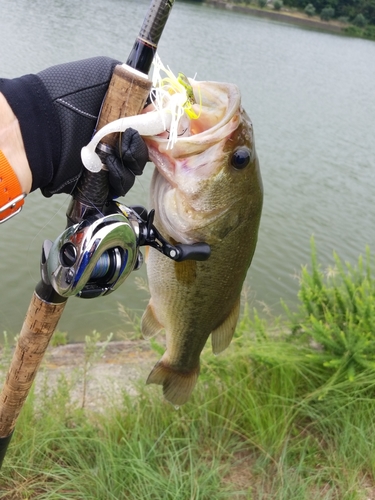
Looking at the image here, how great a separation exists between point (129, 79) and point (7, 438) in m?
1.55

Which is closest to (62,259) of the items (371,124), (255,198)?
(255,198)

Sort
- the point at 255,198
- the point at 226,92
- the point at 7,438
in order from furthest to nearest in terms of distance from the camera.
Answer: the point at 7,438
the point at 255,198
the point at 226,92

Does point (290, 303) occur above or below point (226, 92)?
below

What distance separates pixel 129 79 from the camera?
4.90ft

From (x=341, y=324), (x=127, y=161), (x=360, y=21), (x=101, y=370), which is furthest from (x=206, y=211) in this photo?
(x=360, y=21)

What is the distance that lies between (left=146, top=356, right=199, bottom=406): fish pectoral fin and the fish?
144mm

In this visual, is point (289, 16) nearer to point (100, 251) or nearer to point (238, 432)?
point (238, 432)

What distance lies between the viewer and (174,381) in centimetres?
231

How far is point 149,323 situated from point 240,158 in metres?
0.91

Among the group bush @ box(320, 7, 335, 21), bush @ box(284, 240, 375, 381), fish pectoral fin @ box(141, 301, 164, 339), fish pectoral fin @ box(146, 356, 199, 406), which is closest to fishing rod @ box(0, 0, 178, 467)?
fish pectoral fin @ box(141, 301, 164, 339)

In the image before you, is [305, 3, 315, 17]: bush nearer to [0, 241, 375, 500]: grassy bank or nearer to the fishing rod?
[0, 241, 375, 500]: grassy bank

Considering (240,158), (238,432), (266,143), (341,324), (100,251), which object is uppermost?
(240,158)

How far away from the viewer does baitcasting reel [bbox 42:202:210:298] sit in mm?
1446

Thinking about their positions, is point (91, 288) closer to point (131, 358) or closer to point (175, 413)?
point (175, 413)
